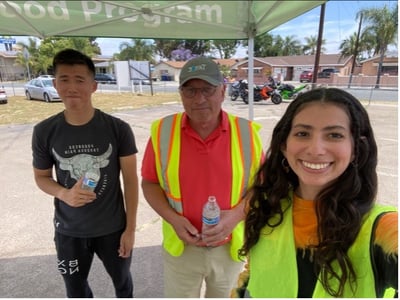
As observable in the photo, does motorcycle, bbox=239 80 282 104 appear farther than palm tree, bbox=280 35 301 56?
No

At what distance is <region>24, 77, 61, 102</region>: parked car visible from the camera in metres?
16.4

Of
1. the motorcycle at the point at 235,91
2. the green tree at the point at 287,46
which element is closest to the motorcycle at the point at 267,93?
the motorcycle at the point at 235,91

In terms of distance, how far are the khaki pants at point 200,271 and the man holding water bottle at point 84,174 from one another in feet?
1.09

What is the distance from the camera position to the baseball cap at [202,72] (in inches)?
64.4

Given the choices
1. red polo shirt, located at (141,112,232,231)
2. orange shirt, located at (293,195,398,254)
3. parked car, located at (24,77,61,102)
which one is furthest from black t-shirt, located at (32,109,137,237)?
parked car, located at (24,77,61,102)

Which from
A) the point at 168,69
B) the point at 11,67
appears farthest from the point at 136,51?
the point at 11,67

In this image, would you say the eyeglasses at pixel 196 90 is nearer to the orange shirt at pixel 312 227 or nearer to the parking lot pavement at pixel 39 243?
the orange shirt at pixel 312 227

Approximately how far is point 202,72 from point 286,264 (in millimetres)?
1045

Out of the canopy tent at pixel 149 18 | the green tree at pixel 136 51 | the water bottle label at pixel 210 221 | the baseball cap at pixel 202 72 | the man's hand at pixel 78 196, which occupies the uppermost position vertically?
the green tree at pixel 136 51

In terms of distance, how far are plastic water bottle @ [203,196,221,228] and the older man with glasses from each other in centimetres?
6

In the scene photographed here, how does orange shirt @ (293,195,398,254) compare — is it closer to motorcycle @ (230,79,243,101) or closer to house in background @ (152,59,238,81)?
motorcycle @ (230,79,243,101)

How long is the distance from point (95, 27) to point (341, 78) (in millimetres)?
34915

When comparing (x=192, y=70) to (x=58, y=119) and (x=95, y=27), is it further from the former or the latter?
(x=95, y=27)

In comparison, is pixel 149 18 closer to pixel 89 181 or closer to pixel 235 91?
pixel 89 181
